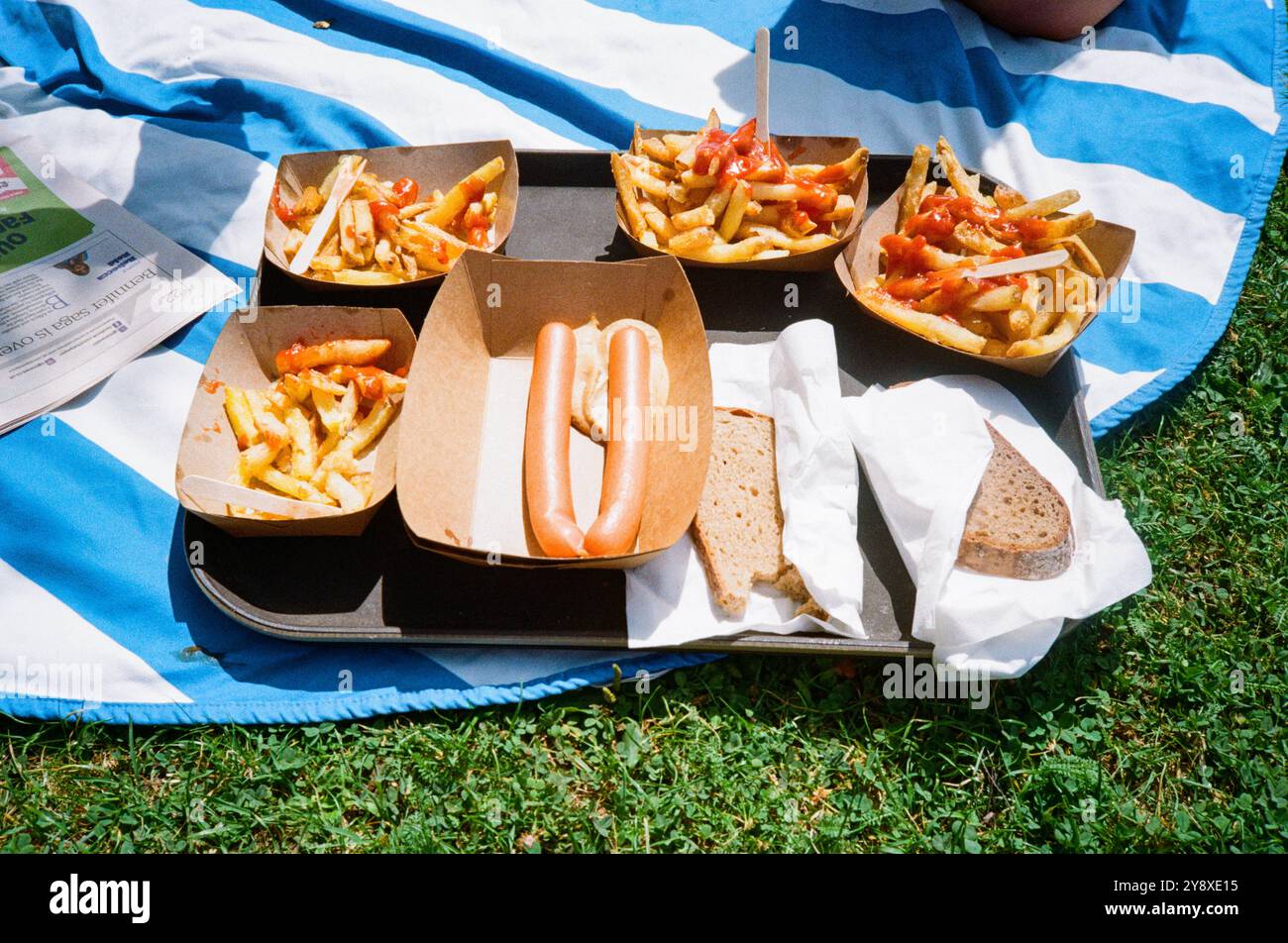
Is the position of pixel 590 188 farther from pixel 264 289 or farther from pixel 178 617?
pixel 178 617

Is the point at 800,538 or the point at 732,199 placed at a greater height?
the point at 732,199

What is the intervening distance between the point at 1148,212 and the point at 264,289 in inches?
139

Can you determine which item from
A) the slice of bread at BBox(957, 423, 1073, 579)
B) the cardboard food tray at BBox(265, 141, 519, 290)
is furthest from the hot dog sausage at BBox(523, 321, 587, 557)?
the slice of bread at BBox(957, 423, 1073, 579)

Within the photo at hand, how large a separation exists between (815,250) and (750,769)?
1.66 metres

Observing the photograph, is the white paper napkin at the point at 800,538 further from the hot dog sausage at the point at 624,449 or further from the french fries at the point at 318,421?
the french fries at the point at 318,421

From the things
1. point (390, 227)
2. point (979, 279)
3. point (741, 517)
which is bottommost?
point (741, 517)

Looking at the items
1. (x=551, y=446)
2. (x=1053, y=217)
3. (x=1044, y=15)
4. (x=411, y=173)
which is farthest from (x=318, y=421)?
(x=1044, y=15)

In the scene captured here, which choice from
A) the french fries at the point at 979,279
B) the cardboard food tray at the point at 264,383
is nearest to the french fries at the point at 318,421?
the cardboard food tray at the point at 264,383

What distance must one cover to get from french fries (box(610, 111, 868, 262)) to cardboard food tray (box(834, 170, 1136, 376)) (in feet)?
0.32

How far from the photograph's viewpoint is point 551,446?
8.09ft

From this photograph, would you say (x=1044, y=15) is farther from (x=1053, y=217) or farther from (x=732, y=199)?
(x=732, y=199)

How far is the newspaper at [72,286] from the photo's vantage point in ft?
9.95

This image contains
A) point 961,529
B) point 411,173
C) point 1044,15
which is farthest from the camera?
point 1044,15

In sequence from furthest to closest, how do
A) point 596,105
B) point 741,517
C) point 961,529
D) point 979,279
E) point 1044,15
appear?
point 1044,15, point 596,105, point 979,279, point 741,517, point 961,529
